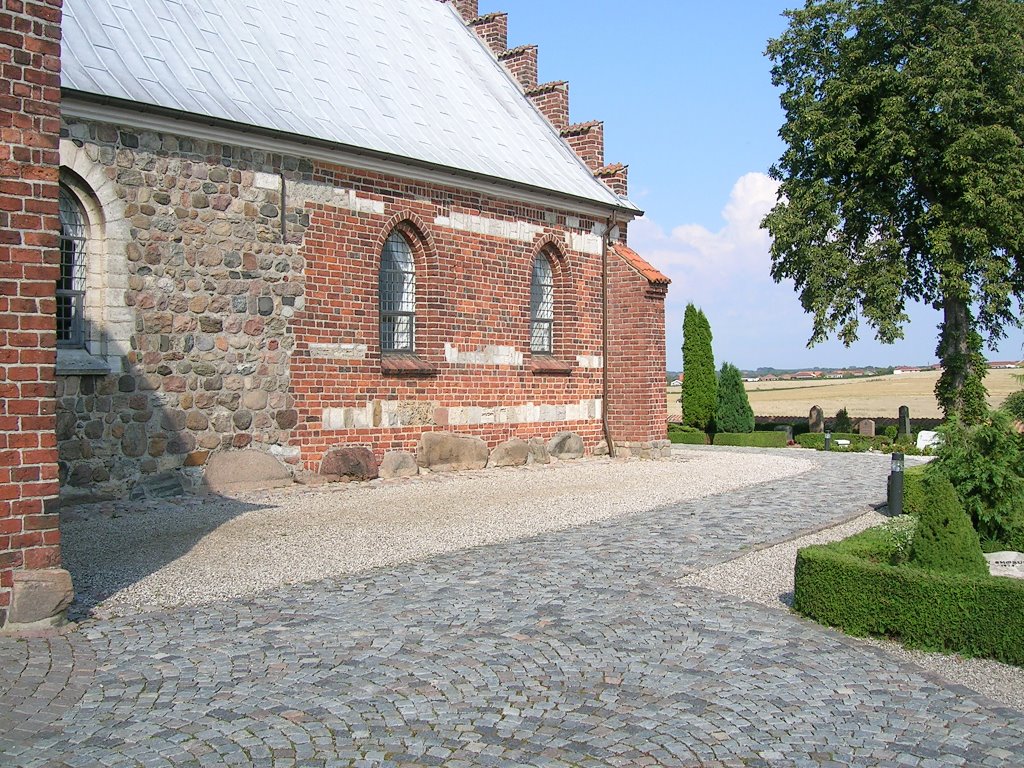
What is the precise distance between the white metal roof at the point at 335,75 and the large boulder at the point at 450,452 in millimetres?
4682

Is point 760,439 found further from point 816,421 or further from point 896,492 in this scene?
point 896,492

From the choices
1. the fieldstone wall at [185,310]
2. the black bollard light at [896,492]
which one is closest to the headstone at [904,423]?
the black bollard light at [896,492]

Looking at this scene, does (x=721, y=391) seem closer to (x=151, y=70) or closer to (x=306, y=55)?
(x=306, y=55)

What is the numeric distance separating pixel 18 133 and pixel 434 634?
4.42m

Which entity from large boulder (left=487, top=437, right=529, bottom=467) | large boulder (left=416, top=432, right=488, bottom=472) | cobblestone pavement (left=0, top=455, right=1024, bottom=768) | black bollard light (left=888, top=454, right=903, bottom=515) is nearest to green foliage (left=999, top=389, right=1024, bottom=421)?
black bollard light (left=888, top=454, right=903, bottom=515)

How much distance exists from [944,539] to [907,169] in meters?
18.7

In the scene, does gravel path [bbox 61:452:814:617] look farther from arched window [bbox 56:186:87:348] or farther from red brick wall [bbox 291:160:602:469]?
arched window [bbox 56:186:87:348]

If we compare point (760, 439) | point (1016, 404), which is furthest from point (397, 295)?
point (760, 439)

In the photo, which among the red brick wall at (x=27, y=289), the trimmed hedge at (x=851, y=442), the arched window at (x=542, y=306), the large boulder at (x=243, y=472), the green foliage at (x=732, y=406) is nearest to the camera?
the red brick wall at (x=27, y=289)

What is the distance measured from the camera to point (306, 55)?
1581 centimetres

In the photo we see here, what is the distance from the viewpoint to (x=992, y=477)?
29.6ft

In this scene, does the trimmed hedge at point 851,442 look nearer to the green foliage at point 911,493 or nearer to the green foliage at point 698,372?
the green foliage at point 698,372

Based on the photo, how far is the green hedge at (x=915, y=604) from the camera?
19.1 ft

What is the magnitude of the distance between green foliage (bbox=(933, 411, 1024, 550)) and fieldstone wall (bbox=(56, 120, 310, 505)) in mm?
8986
